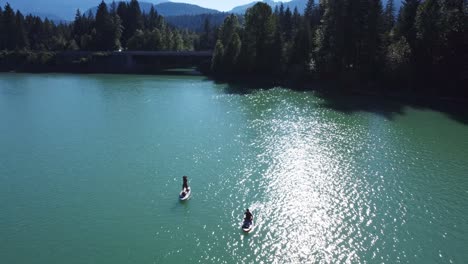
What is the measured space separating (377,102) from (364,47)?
50.2 feet

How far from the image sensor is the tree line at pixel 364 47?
6988cm

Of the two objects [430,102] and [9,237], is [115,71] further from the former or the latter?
[9,237]

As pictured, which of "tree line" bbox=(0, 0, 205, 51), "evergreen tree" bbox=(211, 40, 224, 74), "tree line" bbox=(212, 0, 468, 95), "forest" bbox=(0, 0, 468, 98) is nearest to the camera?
"tree line" bbox=(212, 0, 468, 95)

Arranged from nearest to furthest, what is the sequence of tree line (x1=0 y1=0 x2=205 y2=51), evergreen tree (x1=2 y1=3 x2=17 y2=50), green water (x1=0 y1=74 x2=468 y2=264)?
green water (x1=0 y1=74 x2=468 y2=264)
evergreen tree (x1=2 y1=3 x2=17 y2=50)
tree line (x1=0 y1=0 x2=205 y2=51)

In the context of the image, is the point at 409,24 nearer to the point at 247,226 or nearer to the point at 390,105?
the point at 390,105

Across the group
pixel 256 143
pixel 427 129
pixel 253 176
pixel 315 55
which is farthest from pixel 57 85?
pixel 427 129

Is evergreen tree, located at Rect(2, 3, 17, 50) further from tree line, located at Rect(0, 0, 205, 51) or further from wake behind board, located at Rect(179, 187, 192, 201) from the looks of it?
wake behind board, located at Rect(179, 187, 192, 201)

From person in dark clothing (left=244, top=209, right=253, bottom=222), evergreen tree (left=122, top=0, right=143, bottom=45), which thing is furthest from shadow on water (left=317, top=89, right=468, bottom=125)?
evergreen tree (left=122, top=0, right=143, bottom=45)

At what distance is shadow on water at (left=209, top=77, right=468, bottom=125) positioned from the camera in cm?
6359

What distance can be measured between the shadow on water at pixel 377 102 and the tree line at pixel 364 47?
2.93m

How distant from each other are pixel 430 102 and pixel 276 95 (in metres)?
30.7

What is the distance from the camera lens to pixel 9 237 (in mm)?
24922

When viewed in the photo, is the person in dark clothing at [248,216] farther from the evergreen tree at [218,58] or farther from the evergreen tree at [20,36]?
the evergreen tree at [20,36]

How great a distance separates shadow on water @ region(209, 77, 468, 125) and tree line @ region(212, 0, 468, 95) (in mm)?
2926
